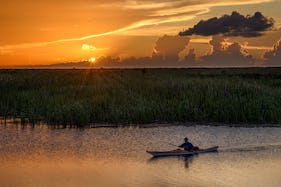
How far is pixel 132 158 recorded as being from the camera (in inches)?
560

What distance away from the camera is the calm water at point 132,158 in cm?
1186

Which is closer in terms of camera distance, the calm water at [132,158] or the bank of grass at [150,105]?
the calm water at [132,158]

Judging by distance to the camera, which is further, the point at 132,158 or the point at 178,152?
the point at 178,152

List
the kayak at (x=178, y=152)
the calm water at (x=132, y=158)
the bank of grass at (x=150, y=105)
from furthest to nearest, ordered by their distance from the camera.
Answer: the bank of grass at (x=150, y=105), the kayak at (x=178, y=152), the calm water at (x=132, y=158)

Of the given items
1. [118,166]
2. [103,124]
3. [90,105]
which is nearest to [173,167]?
[118,166]

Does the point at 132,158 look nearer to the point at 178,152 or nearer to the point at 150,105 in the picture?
the point at 178,152

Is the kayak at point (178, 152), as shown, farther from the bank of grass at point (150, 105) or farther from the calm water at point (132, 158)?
the bank of grass at point (150, 105)

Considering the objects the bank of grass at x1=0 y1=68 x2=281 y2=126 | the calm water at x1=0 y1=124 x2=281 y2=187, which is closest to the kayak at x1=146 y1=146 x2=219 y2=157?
the calm water at x1=0 y1=124 x2=281 y2=187

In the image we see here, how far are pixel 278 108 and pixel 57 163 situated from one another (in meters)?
11.2

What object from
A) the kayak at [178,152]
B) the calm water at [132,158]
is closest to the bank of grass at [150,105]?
the calm water at [132,158]

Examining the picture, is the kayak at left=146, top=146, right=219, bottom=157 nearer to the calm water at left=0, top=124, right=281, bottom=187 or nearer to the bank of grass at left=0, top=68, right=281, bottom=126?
the calm water at left=0, top=124, right=281, bottom=187

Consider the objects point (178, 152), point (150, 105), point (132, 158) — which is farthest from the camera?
point (150, 105)

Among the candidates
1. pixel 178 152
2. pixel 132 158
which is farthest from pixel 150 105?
pixel 132 158

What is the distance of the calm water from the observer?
38.9ft
